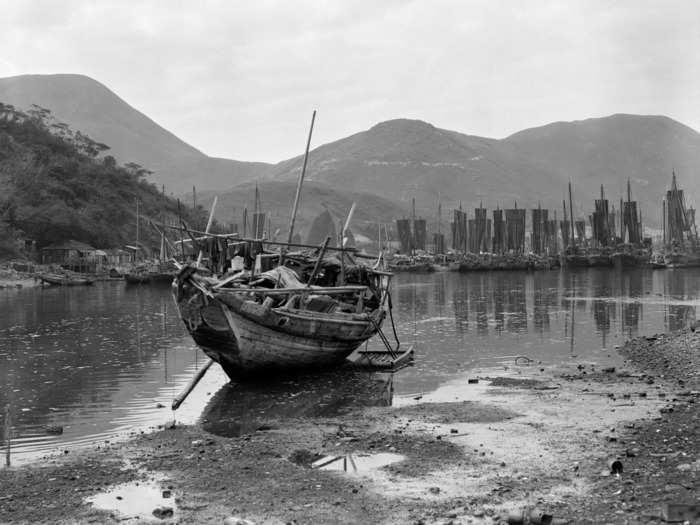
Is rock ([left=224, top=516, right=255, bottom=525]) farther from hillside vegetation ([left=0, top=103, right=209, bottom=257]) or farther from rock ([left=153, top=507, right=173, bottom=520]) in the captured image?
hillside vegetation ([left=0, top=103, right=209, bottom=257])

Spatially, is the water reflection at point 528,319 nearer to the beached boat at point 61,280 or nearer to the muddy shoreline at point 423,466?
the muddy shoreline at point 423,466

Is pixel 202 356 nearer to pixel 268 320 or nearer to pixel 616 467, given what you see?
pixel 268 320

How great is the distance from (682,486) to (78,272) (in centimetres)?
6971

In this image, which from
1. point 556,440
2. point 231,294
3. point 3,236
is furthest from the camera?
point 3,236

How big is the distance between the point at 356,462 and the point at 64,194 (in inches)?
3265

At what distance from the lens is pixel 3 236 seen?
6831 cm

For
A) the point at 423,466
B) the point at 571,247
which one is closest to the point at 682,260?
the point at 571,247

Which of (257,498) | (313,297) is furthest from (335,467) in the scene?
(313,297)

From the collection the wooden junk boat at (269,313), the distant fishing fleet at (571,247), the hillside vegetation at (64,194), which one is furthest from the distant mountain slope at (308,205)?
the wooden junk boat at (269,313)

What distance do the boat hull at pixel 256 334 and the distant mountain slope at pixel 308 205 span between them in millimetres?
119912

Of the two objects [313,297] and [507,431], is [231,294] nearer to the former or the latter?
[313,297]

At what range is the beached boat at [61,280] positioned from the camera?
206ft

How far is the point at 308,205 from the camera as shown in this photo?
538ft

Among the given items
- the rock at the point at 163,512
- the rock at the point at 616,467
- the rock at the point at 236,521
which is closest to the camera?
the rock at the point at 236,521
